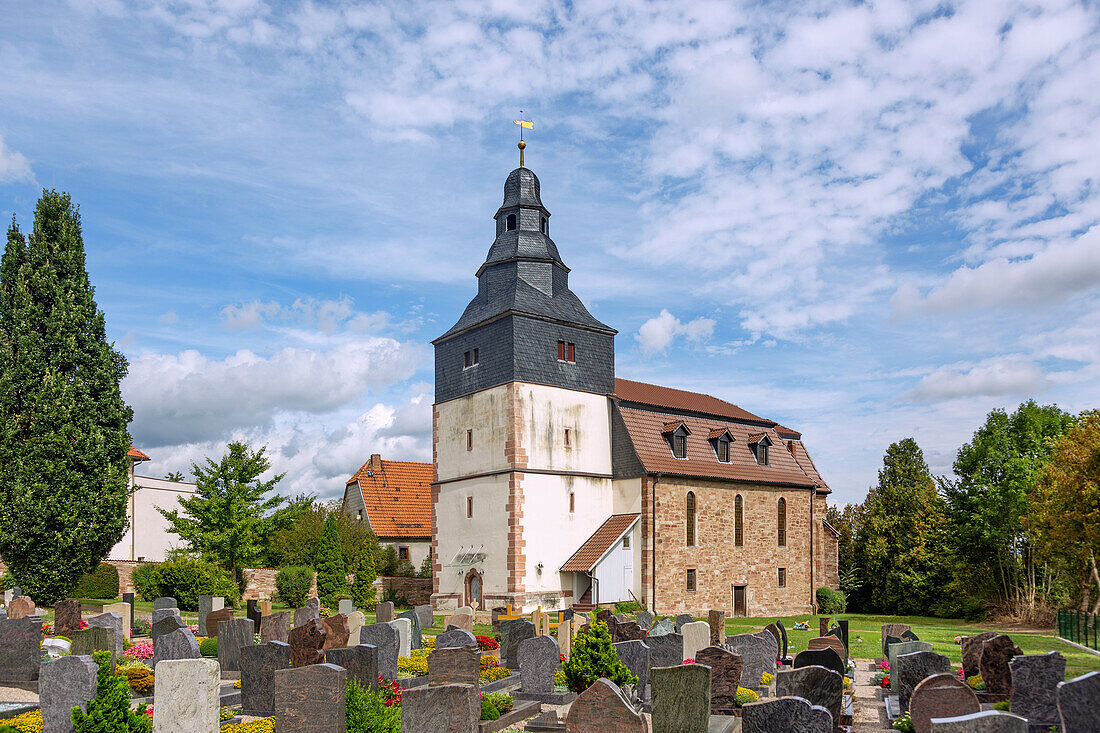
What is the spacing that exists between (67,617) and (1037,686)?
2142 centimetres

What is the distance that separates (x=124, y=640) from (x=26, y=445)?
13.9 m

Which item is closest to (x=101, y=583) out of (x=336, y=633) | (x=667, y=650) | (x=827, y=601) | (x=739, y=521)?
(x=336, y=633)

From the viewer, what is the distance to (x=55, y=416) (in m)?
30.7

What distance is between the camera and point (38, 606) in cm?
3111

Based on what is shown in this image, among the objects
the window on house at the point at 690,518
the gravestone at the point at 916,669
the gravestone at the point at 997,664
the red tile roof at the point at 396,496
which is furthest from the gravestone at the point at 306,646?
the red tile roof at the point at 396,496

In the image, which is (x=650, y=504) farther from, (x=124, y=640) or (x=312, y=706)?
(x=312, y=706)

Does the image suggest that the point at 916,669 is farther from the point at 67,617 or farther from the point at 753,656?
the point at 67,617

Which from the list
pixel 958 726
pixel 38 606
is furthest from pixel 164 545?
pixel 958 726

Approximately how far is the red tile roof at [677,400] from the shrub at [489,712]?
Answer: 25004 mm

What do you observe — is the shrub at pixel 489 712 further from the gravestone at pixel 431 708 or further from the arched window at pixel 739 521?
the arched window at pixel 739 521

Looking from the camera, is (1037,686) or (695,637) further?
(695,637)

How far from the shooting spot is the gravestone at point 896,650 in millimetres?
15570

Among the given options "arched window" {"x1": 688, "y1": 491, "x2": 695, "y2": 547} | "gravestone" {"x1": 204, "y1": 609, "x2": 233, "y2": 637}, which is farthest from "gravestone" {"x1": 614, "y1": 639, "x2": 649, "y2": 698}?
"arched window" {"x1": 688, "y1": 491, "x2": 695, "y2": 547}

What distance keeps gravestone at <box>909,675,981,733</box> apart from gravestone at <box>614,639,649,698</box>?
6.16 meters
